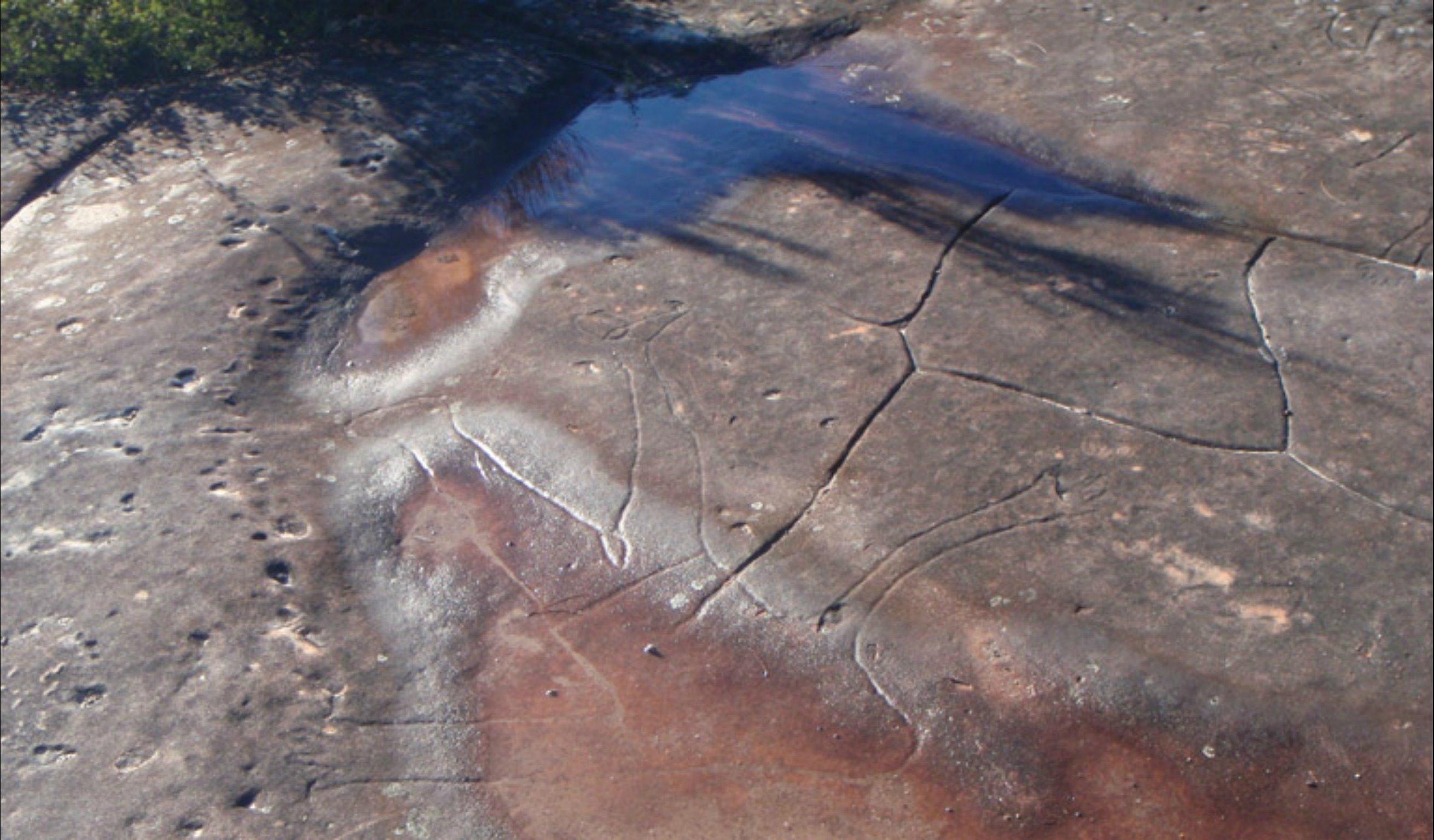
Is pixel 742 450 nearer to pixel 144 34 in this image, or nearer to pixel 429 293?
pixel 429 293

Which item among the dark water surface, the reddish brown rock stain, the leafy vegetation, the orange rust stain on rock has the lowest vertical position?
the reddish brown rock stain

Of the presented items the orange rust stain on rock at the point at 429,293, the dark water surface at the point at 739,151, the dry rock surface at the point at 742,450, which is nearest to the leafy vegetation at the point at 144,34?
the dry rock surface at the point at 742,450

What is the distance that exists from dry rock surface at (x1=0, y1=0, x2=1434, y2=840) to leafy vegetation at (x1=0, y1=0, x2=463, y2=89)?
0.30 meters

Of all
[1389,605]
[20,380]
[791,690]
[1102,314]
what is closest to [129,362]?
[20,380]

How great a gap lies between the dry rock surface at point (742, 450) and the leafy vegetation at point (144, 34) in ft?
1.00

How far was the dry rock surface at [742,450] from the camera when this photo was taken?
2.62 metres

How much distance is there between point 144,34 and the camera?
17.3 feet

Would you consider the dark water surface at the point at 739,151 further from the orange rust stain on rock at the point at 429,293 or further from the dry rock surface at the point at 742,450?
the orange rust stain on rock at the point at 429,293

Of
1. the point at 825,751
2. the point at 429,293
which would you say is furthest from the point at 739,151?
the point at 825,751

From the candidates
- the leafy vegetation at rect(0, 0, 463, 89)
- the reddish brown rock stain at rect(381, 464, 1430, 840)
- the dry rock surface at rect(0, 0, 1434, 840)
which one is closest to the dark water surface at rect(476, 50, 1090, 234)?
the dry rock surface at rect(0, 0, 1434, 840)

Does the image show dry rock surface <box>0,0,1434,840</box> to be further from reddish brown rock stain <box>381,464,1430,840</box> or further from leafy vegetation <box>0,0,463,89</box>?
leafy vegetation <box>0,0,463,89</box>

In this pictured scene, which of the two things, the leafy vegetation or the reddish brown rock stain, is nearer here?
the reddish brown rock stain

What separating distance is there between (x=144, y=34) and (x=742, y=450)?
3472mm

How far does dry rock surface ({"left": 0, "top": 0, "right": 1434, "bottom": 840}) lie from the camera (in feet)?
8.59
